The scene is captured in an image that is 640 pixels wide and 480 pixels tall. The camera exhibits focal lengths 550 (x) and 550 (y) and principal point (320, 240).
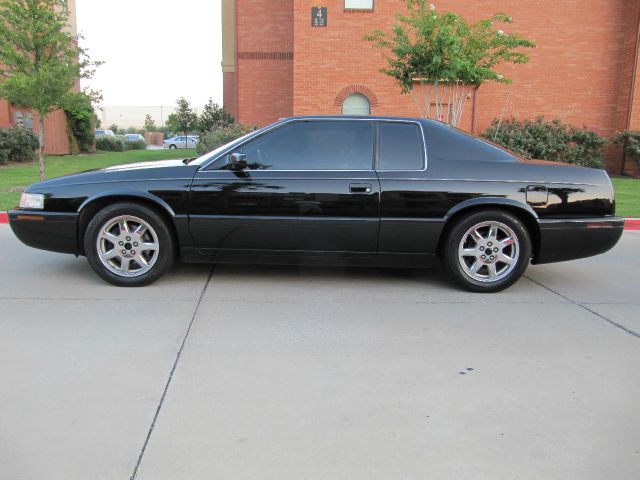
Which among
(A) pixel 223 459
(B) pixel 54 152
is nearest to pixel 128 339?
(A) pixel 223 459

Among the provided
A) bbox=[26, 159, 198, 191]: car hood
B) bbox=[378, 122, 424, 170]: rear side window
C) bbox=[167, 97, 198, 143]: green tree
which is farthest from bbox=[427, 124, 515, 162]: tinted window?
bbox=[167, 97, 198, 143]: green tree

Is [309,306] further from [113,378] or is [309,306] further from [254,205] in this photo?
[113,378]

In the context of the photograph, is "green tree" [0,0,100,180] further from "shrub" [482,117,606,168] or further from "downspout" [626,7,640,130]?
"downspout" [626,7,640,130]

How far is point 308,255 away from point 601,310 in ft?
8.78

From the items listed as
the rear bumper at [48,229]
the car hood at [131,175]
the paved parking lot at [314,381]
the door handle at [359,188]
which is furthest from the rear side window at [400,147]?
the rear bumper at [48,229]

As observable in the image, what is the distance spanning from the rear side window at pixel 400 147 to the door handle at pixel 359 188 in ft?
0.85

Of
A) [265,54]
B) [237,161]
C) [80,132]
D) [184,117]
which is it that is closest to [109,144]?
[80,132]

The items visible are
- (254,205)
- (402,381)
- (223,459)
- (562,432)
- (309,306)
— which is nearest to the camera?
(223,459)

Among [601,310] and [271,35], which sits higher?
[271,35]

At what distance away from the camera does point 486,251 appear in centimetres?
525

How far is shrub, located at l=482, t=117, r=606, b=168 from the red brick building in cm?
101

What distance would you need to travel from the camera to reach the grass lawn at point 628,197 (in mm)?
10227

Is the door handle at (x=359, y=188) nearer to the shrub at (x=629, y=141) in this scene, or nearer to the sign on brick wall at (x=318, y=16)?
the sign on brick wall at (x=318, y=16)

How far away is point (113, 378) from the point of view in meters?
3.35
